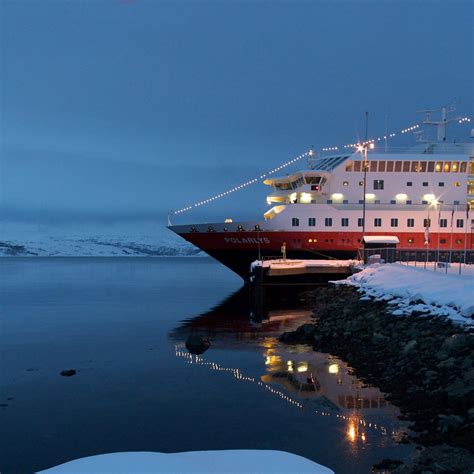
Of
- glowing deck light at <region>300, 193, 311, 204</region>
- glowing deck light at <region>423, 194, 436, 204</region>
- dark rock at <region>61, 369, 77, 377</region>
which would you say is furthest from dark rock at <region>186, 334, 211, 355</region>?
glowing deck light at <region>423, 194, 436, 204</region>

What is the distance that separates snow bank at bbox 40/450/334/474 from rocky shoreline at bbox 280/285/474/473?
1.80m

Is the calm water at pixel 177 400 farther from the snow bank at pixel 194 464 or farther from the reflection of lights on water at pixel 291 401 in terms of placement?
the snow bank at pixel 194 464

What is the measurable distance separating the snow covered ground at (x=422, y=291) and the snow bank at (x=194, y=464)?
315 inches

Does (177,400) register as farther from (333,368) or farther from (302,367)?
(333,368)

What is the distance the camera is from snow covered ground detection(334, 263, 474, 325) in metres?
16.0

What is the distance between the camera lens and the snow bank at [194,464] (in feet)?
26.7

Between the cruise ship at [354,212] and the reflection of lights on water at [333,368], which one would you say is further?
the cruise ship at [354,212]

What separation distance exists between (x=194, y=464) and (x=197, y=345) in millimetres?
11197

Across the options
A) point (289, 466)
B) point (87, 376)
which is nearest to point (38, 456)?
point (289, 466)

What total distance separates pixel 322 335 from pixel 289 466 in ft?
39.2

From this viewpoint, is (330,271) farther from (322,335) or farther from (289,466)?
(289,466)

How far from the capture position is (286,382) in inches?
581

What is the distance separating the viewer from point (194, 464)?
8.51 m

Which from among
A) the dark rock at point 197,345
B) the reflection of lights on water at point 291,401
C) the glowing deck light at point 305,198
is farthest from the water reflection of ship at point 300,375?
the glowing deck light at point 305,198
